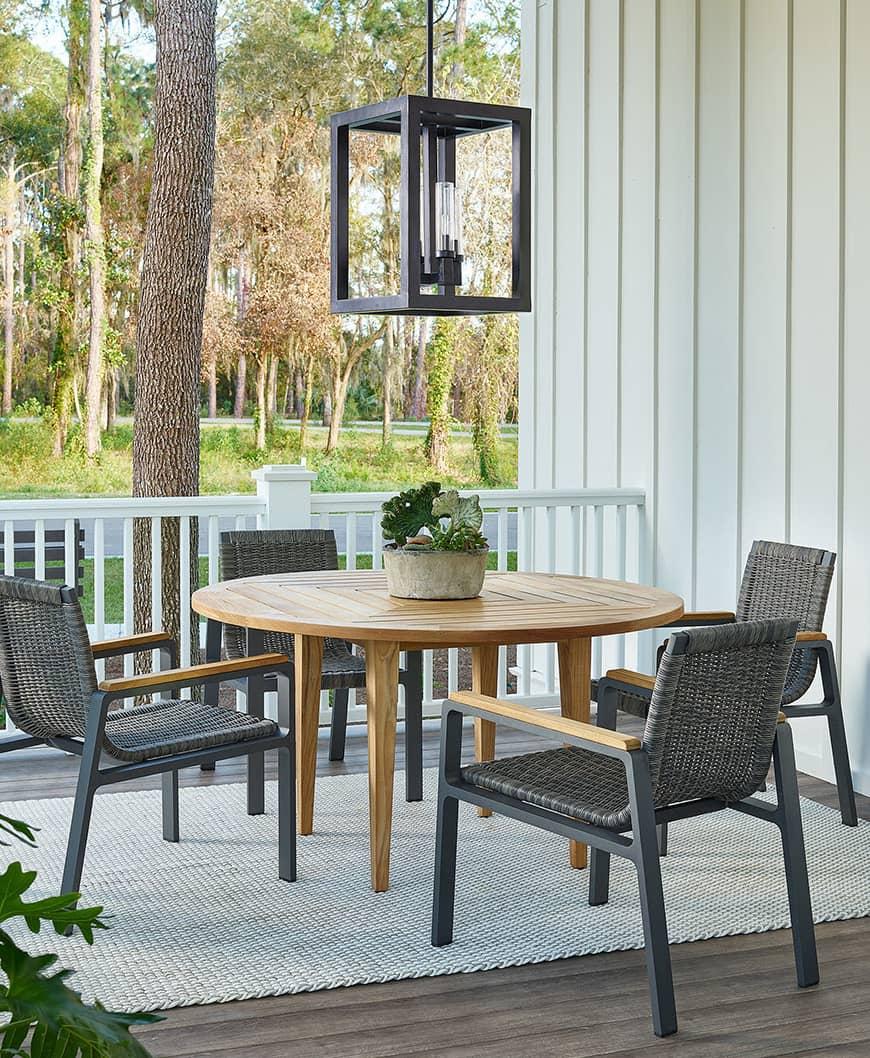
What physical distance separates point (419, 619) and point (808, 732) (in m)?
1.97

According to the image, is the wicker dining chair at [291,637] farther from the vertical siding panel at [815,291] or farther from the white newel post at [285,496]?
the vertical siding panel at [815,291]

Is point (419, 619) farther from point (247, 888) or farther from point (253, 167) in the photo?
point (253, 167)

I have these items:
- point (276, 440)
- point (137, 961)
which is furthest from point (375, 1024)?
point (276, 440)

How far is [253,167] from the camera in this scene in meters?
13.7

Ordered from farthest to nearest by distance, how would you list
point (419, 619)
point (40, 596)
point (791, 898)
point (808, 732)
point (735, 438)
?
point (735, 438) → point (808, 732) → point (419, 619) → point (40, 596) → point (791, 898)

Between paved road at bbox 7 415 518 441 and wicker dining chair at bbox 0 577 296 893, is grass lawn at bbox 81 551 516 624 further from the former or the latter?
wicker dining chair at bbox 0 577 296 893

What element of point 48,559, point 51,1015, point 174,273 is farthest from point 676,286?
point 51,1015

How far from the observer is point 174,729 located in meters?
3.38

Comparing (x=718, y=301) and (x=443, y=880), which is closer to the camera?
(x=443, y=880)

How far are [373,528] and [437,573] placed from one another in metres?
1.77

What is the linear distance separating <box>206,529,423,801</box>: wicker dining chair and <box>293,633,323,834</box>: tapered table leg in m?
0.21

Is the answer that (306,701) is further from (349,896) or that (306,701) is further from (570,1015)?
(570,1015)

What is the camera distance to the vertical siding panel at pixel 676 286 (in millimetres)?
5383

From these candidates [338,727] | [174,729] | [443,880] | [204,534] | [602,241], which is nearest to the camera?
[443,880]
